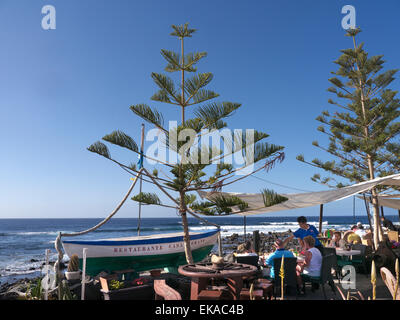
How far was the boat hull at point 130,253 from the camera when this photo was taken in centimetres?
564

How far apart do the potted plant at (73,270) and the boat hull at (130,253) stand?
0.85 feet

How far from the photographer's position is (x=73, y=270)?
4973 mm

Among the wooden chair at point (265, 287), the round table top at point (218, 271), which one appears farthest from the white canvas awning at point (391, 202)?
the round table top at point (218, 271)

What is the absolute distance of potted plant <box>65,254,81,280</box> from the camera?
471 centimetres

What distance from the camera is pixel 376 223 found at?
8.70m

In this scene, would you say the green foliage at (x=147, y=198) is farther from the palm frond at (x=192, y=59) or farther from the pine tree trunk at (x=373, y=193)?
the pine tree trunk at (x=373, y=193)

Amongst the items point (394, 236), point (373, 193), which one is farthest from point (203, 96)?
point (394, 236)

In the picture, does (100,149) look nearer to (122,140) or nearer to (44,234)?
(122,140)

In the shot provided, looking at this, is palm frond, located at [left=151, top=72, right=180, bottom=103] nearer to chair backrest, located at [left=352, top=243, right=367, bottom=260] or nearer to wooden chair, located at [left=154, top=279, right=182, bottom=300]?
wooden chair, located at [left=154, top=279, right=182, bottom=300]

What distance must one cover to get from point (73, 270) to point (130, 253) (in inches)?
48.9

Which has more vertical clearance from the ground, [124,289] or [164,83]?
[164,83]
